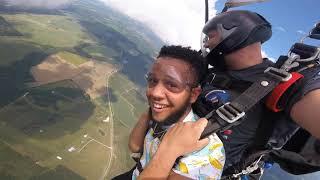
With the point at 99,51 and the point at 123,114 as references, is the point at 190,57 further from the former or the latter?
the point at 99,51

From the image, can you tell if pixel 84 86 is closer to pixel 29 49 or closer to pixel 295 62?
pixel 29 49

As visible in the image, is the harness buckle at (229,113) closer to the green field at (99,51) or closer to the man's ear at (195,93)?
the man's ear at (195,93)

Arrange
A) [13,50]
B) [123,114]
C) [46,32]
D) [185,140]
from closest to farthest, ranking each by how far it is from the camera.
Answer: [185,140]
[123,114]
[13,50]
[46,32]

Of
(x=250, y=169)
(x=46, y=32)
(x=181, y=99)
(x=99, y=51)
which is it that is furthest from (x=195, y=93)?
(x=99, y=51)

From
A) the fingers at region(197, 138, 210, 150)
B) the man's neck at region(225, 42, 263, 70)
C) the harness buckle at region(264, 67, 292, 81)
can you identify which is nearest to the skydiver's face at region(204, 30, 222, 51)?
the man's neck at region(225, 42, 263, 70)

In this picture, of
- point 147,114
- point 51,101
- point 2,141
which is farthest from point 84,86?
point 147,114
